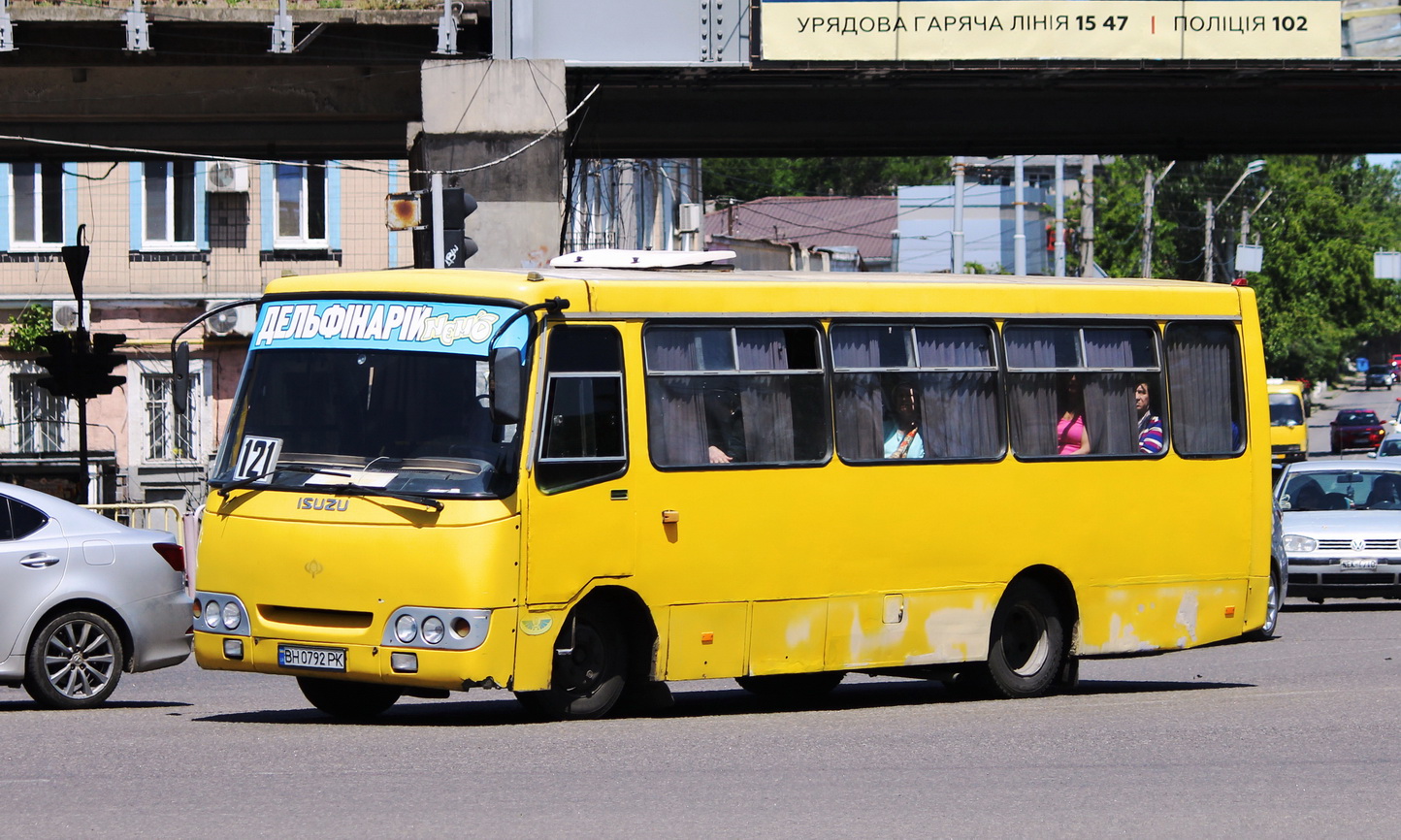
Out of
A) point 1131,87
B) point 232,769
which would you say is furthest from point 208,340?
point 232,769

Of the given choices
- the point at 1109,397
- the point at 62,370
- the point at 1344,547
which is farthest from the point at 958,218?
the point at 1109,397

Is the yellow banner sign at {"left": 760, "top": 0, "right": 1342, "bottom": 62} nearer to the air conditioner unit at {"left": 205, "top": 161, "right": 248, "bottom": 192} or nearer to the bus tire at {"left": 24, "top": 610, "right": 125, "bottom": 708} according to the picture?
the bus tire at {"left": 24, "top": 610, "right": 125, "bottom": 708}

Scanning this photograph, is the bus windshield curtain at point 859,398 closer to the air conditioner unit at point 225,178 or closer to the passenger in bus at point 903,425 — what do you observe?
the passenger in bus at point 903,425

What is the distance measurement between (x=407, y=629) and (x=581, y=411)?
153 centimetres

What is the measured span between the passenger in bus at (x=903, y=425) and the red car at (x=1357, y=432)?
5983 cm

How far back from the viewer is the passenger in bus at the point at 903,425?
12.9 metres

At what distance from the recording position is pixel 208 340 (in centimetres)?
3794

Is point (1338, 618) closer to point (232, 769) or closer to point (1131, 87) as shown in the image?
point (1131, 87)

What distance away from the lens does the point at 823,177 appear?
119 meters

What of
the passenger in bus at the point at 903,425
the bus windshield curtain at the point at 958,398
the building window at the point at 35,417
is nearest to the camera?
the passenger in bus at the point at 903,425

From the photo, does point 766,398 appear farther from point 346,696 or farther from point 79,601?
point 79,601

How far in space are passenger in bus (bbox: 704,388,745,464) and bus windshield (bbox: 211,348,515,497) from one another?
1442 millimetres

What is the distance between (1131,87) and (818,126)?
440 centimetres

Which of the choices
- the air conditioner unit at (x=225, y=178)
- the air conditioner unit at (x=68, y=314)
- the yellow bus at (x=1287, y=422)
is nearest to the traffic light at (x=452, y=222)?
the air conditioner unit at (x=225, y=178)
